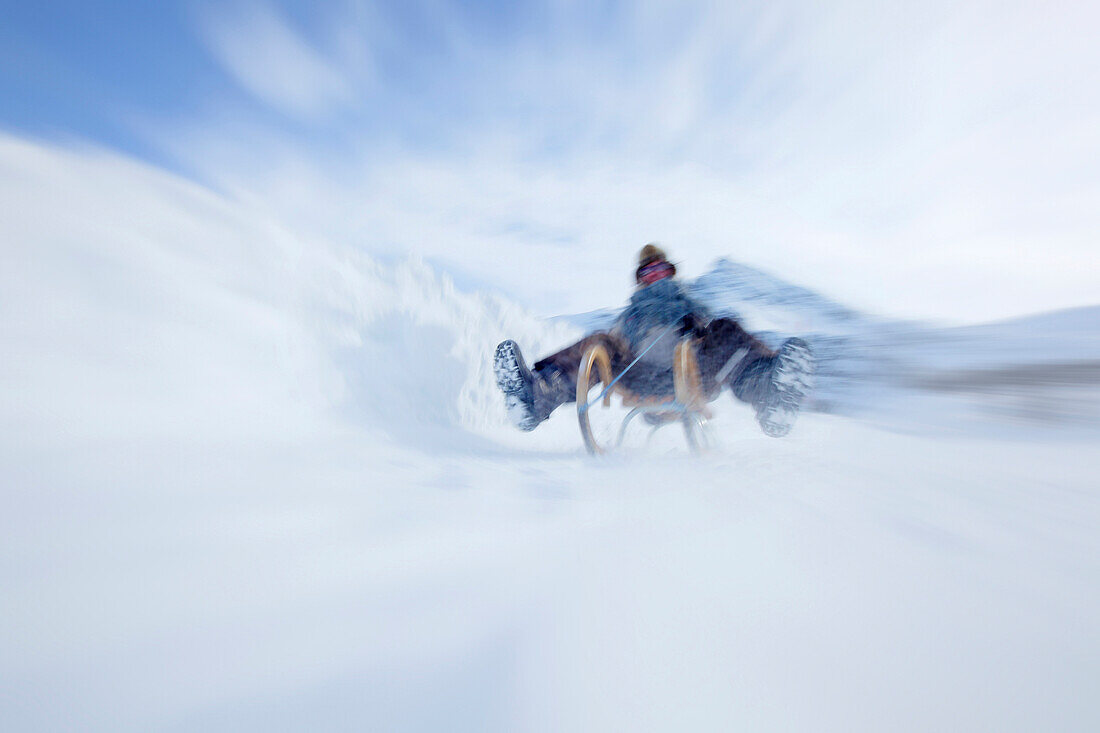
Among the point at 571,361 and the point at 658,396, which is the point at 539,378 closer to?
the point at 571,361

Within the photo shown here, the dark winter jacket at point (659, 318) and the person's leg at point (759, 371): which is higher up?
the dark winter jacket at point (659, 318)

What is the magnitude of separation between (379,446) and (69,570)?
87cm

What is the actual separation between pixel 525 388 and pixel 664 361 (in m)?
0.63

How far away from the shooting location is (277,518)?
92 cm

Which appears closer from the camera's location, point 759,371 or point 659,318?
point 759,371

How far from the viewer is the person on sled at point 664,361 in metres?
1.64

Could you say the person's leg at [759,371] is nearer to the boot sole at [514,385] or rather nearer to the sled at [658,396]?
the sled at [658,396]

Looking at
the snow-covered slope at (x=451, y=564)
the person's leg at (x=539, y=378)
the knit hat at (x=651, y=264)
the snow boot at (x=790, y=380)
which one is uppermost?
the knit hat at (x=651, y=264)

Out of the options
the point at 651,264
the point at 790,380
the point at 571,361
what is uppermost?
the point at 651,264

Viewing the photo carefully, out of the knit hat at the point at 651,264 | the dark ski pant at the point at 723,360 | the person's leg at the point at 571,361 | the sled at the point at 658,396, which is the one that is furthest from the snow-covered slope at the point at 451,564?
the knit hat at the point at 651,264

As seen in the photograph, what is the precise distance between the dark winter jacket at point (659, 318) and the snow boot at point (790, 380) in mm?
354

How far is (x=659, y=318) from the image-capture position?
189 centimetres

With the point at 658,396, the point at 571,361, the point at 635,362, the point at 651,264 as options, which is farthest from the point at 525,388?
the point at 651,264

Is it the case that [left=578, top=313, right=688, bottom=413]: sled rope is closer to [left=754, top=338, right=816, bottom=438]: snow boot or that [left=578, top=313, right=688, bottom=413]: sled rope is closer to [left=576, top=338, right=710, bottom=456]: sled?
[left=576, top=338, right=710, bottom=456]: sled
